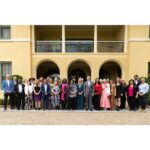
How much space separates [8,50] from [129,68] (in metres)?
8.14

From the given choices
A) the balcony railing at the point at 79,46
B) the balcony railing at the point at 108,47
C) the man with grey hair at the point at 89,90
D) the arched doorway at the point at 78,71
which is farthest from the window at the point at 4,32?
the man with grey hair at the point at 89,90

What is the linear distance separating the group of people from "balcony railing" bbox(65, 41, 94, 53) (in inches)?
251

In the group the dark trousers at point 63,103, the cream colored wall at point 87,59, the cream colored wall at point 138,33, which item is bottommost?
the dark trousers at point 63,103

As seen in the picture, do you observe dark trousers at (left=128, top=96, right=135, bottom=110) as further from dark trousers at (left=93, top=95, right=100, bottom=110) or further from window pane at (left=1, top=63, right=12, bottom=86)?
window pane at (left=1, top=63, right=12, bottom=86)

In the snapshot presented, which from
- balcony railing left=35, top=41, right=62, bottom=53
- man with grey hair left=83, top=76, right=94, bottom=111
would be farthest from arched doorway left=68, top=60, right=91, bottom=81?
man with grey hair left=83, top=76, right=94, bottom=111

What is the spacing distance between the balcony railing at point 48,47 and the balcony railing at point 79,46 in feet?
1.82

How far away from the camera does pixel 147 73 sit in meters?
19.2

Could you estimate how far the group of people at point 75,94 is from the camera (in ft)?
44.2

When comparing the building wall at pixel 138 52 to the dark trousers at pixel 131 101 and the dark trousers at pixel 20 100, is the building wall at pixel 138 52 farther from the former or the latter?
the dark trousers at pixel 20 100

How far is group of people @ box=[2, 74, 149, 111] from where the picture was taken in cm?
1348

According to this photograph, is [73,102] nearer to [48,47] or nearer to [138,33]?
[48,47]

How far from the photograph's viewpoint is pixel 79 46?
19797mm
